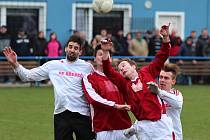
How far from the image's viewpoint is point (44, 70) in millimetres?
9781

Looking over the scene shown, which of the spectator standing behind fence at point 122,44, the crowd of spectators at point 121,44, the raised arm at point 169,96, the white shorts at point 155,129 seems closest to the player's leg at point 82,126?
the white shorts at point 155,129

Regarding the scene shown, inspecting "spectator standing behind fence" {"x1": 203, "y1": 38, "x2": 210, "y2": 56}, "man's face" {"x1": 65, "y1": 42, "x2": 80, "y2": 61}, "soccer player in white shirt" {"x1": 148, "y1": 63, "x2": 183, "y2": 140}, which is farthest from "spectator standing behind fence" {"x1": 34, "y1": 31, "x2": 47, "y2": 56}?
"soccer player in white shirt" {"x1": 148, "y1": 63, "x2": 183, "y2": 140}

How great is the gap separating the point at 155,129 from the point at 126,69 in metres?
0.83

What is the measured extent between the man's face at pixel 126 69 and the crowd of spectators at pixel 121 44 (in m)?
15.0

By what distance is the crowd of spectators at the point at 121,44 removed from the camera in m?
25.1

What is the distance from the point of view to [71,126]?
31.2 feet

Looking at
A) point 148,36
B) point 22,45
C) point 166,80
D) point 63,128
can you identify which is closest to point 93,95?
point 63,128

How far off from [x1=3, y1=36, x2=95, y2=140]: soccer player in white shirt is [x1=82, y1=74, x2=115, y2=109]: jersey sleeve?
17 cm

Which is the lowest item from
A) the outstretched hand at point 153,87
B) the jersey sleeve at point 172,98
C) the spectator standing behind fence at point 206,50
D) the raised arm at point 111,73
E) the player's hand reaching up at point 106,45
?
the spectator standing behind fence at point 206,50

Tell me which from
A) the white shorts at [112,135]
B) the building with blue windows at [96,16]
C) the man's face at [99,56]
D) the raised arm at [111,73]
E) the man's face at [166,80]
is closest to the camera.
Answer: the raised arm at [111,73]

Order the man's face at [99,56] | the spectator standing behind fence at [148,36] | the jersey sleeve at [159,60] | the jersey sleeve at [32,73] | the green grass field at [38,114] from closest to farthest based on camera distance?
the man's face at [99,56], the jersey sleeve at [159,60], the jersey sleeve at [32,73], the green grass field at [38,114], the spectator standing behind fence at [148,36]

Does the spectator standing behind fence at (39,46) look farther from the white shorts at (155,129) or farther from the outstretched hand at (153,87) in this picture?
the outstretched hand at (153,87)

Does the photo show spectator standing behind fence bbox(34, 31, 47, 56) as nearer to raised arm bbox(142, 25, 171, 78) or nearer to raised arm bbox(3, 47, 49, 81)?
raised arm bbox(3, 47, 49, 81)

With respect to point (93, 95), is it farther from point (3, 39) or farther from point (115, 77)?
point (3, 39)
